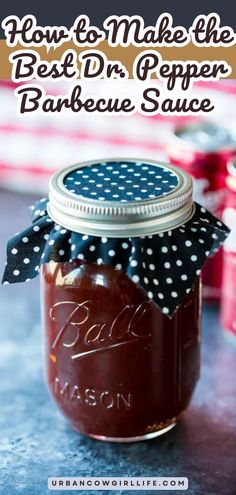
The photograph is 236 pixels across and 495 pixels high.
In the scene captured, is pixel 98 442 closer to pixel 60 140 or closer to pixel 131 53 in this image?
pixel 131 53

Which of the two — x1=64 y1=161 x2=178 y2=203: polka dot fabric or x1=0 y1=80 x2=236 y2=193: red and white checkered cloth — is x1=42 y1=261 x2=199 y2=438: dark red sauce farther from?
x1=0 y1=80 x2=236 y2=193: red and white checkered cloth

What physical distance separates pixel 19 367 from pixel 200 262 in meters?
0.30

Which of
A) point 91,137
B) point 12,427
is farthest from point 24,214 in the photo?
point 12,427

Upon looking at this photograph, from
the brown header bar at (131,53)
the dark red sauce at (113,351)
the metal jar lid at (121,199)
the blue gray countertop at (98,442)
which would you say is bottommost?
the blue gray countertop at (98,442)

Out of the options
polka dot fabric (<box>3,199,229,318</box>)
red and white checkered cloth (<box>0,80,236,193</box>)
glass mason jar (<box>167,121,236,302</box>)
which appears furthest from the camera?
red and white checkered cloth (<box>0,80,236,193</box>)

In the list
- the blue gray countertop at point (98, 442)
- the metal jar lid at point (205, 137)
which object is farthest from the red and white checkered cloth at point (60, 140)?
the blue gray countertop at point (98, 442)

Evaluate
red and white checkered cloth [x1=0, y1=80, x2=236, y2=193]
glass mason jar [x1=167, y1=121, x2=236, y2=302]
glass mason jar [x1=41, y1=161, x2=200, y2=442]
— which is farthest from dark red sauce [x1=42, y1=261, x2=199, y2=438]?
red and white checkered cloth [x1=0, y1=80, x2=236, y2=193]

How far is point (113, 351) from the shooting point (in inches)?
31.8

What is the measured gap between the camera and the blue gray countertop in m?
0.82

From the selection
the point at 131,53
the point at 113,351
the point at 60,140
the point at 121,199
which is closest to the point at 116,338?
the point at 113,351

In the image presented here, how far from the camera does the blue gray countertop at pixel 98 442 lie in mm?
822

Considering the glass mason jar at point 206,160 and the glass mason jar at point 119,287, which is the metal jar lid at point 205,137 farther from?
the glass mason jar at point 119,287

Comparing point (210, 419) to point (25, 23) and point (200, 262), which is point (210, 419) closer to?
point (200, 262)

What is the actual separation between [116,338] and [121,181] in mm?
149
